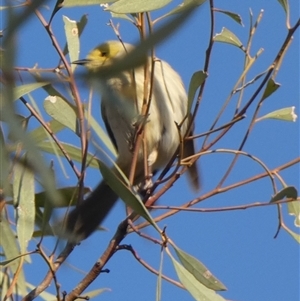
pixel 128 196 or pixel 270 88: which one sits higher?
pixel 270 88

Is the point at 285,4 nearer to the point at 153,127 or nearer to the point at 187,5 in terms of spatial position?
the point at 187,5

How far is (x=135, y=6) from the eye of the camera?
3.68 feet

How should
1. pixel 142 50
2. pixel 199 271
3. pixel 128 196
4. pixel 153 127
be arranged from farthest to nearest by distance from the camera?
pixel 153 127 < pixel 199 271 < pixel 128 196 < pixel 142 50

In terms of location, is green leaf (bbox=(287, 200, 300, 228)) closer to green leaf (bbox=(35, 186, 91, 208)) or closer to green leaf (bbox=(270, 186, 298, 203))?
green leaf (bbox=(270, 186, 298, 203))

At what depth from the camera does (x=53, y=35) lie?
124cm

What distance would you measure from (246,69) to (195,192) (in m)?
0.91

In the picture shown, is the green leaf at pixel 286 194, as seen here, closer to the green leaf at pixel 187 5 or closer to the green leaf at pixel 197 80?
the green leaf at pixel 197 80

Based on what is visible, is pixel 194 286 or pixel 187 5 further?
pixel 194 286

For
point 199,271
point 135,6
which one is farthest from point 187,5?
point 199,271

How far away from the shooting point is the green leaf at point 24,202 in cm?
136

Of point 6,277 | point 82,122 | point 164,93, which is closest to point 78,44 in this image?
point 82,122

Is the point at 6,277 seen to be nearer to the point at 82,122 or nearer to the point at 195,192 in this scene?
the point at 82,122

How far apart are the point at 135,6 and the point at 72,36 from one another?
1.05ft

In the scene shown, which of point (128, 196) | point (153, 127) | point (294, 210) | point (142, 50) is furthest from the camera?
point (153, 127)
